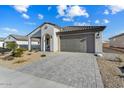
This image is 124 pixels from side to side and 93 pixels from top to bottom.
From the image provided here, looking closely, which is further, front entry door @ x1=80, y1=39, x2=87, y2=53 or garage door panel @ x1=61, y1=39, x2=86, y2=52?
garage door panel @ x1=61, y1=39, x2=86, y2=52

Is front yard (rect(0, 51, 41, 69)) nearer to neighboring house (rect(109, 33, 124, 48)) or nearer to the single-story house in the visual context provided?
the single-story house

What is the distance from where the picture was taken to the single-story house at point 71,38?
14525 millimetres

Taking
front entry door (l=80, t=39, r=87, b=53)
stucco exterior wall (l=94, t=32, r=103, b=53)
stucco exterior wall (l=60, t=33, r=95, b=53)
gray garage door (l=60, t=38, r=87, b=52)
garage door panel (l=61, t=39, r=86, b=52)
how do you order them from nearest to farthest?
stucco exterior wall (l=94, t=32, r=103, b=53) → stucco exterior wall (l=60, t=33, r=95, b=53) → front entry door (l=80, t=39, r=87, b=53) → gray garage door (l=60, t=38, r=87, b=52) → garage door panel (l=61, t=39, r=86, b=52)

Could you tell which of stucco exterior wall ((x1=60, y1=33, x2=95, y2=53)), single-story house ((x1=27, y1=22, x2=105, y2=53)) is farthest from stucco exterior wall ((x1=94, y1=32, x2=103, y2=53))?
stucco exterior wall ((x1=60, y1=33, x2=95, y2=53))

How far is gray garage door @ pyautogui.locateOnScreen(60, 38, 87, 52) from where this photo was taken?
1575 centimetres

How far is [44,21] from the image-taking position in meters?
18.4

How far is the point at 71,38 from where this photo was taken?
16.9 metres

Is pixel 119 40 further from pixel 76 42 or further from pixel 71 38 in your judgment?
pixel 71 38

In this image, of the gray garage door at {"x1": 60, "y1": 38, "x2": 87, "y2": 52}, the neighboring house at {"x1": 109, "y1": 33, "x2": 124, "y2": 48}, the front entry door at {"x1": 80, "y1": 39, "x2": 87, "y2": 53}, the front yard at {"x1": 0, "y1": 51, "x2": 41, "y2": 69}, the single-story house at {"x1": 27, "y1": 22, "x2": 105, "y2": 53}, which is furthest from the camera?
the neighboring house at {"x1": 109, "y1": 33, "x2": 124, "y2": 48}
